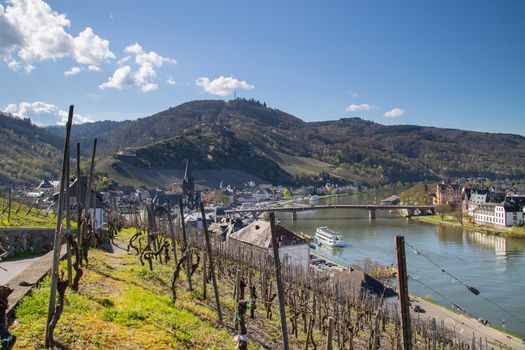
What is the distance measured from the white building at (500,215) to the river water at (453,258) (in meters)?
5.44

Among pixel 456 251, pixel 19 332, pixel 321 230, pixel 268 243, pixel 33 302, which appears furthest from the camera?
pixel 321 230

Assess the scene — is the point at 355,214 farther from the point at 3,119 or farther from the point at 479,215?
the point at 3,119

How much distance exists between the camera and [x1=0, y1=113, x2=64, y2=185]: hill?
120 m

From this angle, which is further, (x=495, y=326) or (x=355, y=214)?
(x=355, y=214)

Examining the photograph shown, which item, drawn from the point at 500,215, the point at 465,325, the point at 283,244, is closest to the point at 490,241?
the point at 500,215

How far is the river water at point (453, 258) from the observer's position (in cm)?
3177

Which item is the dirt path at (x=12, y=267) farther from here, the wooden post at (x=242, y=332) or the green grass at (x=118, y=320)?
the wooden post at (x=242, y=332)

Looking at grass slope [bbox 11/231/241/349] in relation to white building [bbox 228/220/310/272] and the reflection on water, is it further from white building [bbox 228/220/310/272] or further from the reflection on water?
the reflection on water

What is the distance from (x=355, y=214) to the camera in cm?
9338

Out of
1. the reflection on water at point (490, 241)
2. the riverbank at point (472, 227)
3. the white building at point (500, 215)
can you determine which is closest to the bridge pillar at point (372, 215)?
the riverbank at point (472, 227)

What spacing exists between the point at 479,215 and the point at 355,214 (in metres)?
26.3

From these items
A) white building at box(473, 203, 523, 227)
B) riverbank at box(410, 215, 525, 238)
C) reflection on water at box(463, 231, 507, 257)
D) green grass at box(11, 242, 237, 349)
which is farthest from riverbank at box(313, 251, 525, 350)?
white building at box(473, 203, 523, 227)

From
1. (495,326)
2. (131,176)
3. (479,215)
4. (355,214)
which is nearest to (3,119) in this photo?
(131,176)

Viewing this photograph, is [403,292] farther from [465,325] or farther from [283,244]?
[283,244]
